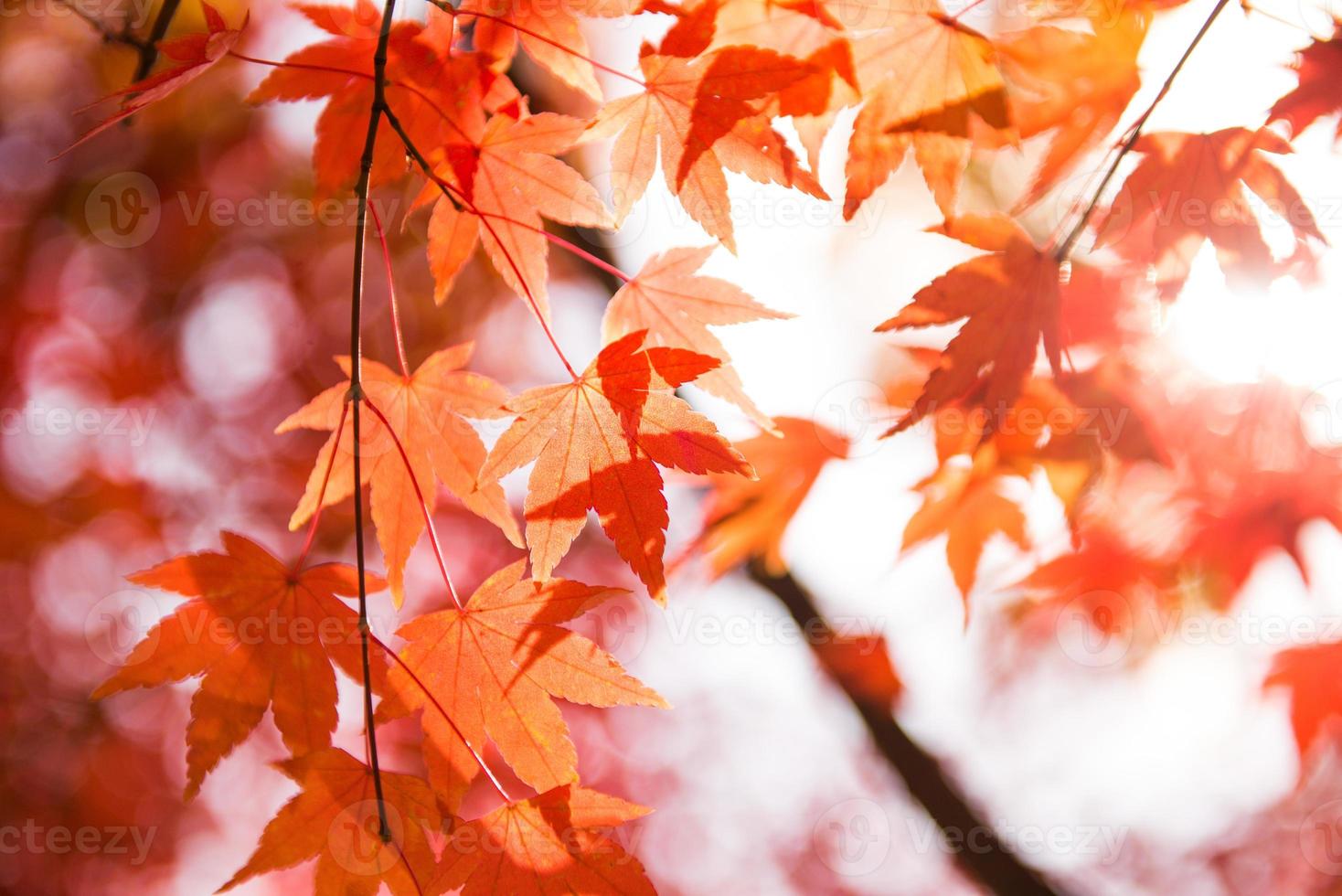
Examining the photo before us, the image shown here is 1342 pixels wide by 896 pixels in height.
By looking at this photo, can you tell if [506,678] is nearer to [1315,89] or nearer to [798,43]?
[798,43]

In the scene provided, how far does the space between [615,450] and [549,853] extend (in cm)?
43

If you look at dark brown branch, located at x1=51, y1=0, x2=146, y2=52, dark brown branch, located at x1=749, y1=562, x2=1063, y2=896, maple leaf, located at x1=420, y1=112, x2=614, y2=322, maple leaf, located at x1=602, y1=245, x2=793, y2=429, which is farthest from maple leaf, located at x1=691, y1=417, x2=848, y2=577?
dark brown branch, located at x1=51, y1=0, x2=146, y2=52

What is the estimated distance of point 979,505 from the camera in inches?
57.2

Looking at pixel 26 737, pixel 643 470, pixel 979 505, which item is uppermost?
pixel 643 470

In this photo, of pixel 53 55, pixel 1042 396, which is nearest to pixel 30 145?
pixel 53 55

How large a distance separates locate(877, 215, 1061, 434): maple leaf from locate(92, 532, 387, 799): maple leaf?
29.8 inches

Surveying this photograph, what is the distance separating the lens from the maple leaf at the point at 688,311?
0.95 metres

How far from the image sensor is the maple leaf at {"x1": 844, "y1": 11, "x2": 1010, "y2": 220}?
89 cm

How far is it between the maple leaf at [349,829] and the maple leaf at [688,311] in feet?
1.80

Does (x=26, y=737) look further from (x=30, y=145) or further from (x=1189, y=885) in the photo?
(x=1189, y=885)

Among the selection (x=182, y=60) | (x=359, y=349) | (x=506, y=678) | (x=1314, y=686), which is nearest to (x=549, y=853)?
(x=506, y=678)

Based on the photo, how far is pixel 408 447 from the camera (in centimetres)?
113

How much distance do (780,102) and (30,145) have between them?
4376 mm

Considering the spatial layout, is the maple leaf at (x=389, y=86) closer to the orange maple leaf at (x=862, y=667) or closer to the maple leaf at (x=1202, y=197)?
the maple leaf at (x=1202, y=197)
